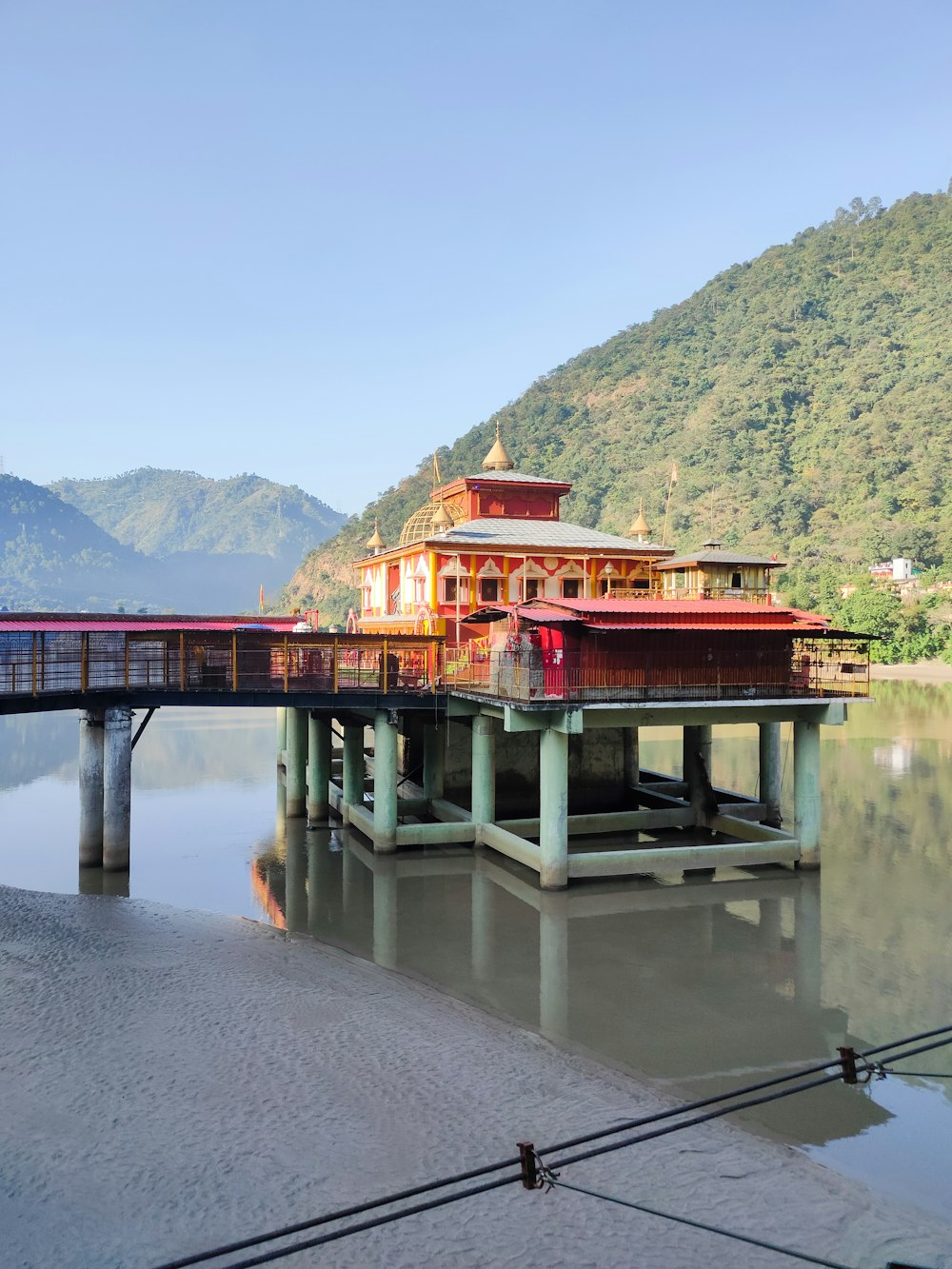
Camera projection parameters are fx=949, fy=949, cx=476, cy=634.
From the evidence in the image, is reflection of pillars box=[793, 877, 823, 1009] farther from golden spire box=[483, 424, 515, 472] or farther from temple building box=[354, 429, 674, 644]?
golden spire box=[483, 424, 515, 472]

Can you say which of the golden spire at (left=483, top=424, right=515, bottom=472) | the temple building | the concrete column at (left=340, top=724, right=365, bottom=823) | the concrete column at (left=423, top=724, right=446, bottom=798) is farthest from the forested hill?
the concrete column at (left=340, top=724, right=365, bottom=823)

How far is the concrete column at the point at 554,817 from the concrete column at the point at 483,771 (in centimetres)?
416

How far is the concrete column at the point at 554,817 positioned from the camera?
2442 centimetres

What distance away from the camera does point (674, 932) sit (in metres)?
22.4

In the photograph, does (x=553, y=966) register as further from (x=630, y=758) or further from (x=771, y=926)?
A: (x=630, y=758)

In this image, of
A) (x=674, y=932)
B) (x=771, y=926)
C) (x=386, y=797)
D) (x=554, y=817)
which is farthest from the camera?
(x=386, y=797)

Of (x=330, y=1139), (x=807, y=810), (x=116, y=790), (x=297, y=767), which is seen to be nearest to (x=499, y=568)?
(x=297, y=767)

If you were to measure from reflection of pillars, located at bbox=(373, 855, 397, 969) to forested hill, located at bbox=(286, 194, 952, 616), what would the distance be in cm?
9218

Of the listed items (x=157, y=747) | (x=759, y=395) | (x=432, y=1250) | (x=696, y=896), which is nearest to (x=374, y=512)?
(x=759, y=395)

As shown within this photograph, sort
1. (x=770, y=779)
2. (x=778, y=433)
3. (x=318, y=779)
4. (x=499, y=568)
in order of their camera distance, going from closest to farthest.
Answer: (x=770, y=779) → (x=318, y=779) → (x=499, y=568) → (x=778, y=433)

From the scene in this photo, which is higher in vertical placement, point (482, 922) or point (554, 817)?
point (554, 817)

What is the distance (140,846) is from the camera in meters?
31.0

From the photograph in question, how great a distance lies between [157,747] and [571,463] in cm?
12013

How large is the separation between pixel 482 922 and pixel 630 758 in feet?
46.4
